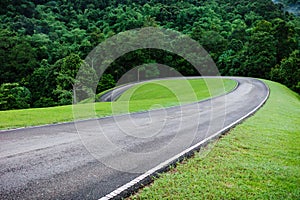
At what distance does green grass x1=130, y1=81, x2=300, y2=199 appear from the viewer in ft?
14.4

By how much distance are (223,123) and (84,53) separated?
53570 millimetres

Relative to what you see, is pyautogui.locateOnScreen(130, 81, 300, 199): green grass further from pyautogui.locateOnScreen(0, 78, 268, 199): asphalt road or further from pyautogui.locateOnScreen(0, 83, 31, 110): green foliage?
pyautogui.locateOnScreen(0, 83, 31, 110): green foliage

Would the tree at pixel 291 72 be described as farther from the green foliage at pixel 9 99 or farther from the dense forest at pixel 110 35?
the green foliage at pixel 9 99

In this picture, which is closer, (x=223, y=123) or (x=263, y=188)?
(x=263, y=188)

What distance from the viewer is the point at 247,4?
8912 centimetres

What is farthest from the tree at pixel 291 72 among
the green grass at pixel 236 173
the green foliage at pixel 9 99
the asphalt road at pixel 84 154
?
the green foliage at pixel 9 99

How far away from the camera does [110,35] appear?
65438 mm

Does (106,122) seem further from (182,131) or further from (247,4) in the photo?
(247,4)

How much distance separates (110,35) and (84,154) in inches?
2460

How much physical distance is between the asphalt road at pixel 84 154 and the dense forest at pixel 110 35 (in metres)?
25.0

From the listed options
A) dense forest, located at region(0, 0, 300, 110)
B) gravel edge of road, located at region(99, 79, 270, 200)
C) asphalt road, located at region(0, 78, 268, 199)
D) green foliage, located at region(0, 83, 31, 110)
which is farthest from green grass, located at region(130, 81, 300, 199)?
green foliage, located at region(0, 83, 31, 110)

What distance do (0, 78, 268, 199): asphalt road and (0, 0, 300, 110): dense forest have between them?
25.0m

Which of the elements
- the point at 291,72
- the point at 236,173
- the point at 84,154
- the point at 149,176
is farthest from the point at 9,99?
the point at 291,72

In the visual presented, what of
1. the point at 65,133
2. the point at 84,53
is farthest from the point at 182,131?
the point at 84,53
